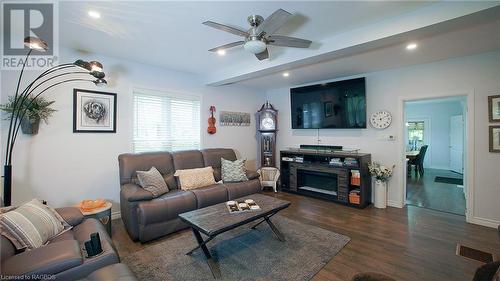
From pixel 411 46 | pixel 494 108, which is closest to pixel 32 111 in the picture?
pixel 411 46

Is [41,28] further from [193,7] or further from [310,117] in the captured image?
[310,117]

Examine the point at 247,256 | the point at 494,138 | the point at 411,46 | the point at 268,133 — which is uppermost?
the point at 411,46

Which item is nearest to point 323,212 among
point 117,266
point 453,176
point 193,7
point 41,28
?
point 117,266

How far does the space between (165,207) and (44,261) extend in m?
1.39

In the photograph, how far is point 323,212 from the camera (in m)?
3.67

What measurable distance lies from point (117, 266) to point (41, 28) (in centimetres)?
270

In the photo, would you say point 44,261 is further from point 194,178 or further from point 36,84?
point 36,84

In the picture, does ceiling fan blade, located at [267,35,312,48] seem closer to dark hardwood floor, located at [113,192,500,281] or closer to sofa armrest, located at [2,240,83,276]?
dark hardwood floor, located at [113,192,500,281]

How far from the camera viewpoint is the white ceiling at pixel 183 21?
2.04 metres

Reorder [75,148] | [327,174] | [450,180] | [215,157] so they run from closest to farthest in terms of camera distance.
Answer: [75,148], [215,157], [327,174], [450,180]

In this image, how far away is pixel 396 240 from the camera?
106 inches

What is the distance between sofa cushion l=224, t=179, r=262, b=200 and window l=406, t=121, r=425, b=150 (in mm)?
7475

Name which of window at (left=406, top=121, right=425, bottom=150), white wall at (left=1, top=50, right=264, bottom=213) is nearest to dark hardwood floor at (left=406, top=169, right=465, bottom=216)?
window at (left=406, top=121, right=425, bottom=150)

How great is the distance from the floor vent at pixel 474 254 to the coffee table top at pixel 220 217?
1.97 meters
